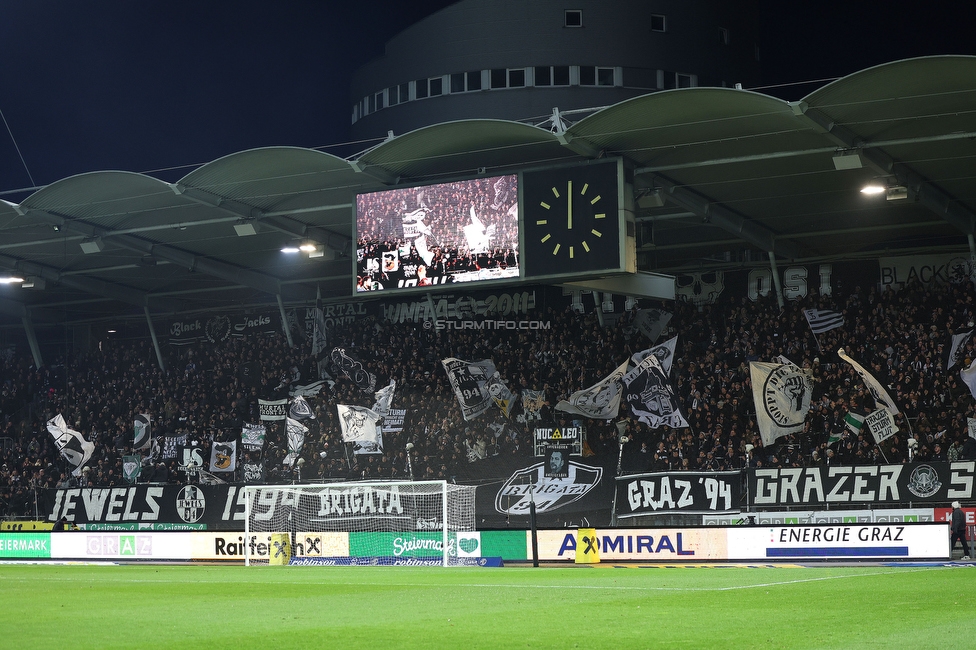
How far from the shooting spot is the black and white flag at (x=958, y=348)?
95.0 ft

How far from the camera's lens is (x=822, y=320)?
32.5 metres

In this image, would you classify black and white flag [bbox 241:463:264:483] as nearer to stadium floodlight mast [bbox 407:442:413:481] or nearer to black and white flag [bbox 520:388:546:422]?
stadium floodlight mast [bbox 407:442:413:481]

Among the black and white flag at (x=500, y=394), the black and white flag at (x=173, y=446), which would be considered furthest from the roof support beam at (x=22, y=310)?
the black and white flag at (x=500, y=394)

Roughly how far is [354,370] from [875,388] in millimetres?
16686

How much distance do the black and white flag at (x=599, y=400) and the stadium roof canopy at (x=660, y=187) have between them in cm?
384

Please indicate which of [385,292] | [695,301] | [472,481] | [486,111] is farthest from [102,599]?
[486,111]

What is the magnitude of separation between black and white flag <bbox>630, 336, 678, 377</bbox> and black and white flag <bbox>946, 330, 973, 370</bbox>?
7.32 m

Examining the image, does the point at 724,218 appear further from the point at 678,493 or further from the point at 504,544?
the point at 504,544

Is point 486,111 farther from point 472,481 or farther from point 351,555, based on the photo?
point 351,555

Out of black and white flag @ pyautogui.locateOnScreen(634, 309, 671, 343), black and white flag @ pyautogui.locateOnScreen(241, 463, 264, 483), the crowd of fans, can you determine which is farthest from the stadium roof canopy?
black and white flag @ pyautogui.locateOnScreen(241, 463, 264, 483)

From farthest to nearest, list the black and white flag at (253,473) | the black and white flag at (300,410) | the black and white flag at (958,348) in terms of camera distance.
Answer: the black and white flag at (300,410) < the black and white flag at (253,473) < the black and white flag at (958,348)

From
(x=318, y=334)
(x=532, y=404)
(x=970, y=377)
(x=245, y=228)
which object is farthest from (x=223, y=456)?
(x=970, y=377)

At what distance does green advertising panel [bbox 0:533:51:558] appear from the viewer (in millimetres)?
31938

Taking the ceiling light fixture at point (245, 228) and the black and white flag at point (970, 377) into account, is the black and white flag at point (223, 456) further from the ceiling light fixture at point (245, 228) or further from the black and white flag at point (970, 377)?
the black and white flag at point (970, 377)
